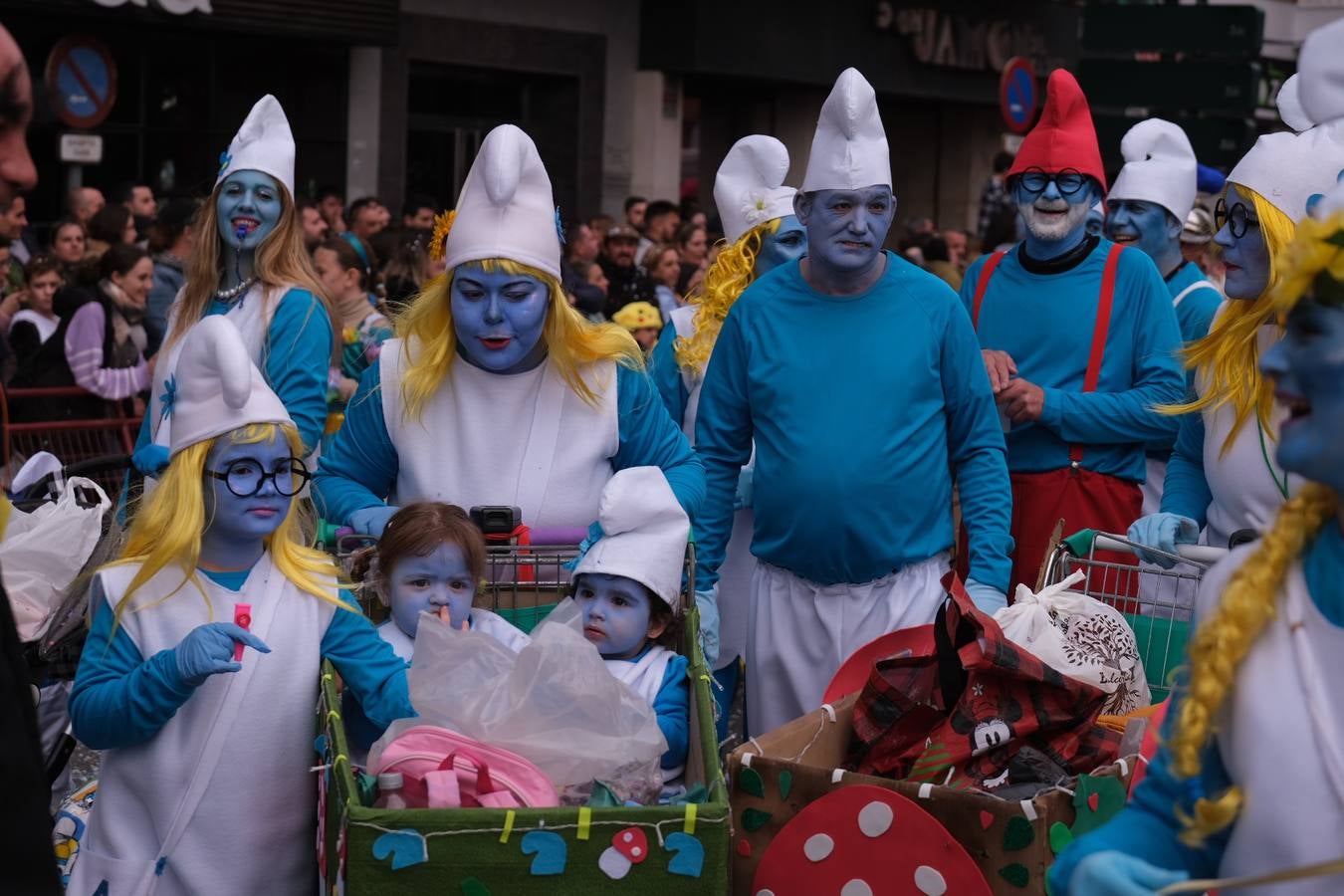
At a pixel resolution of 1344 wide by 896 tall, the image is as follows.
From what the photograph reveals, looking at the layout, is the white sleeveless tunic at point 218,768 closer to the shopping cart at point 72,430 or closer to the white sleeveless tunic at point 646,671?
the white sleeveless tunic at point 646,671

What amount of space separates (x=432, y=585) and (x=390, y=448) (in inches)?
30.2

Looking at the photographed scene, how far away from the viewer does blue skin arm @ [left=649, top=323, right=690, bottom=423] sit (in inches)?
267

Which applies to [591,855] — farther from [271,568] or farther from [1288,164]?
[1288,164]

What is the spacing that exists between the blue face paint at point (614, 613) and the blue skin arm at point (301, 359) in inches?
62.3

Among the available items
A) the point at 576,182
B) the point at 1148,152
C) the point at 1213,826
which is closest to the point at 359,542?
the point at 1213,826

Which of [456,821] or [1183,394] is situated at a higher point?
[1183,394]

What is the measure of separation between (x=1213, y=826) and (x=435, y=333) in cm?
302

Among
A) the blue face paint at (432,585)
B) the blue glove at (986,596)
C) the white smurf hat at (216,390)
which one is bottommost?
the blue glove at (986,596)

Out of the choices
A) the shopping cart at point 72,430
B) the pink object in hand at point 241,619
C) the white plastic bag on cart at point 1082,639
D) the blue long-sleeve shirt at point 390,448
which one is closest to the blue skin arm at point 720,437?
the blue long-sleeve shirt at point 390,448

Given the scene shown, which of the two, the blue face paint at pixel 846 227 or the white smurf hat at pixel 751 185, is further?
the white smurf hat at pixel 751 185

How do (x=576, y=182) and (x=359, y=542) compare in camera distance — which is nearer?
(x=359, y=542)

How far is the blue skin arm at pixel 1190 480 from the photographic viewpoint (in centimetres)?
514

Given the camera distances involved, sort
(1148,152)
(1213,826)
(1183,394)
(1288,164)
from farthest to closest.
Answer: (1148,152), (1183,394), (1288,164), (1213,826)

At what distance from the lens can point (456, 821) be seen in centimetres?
337
